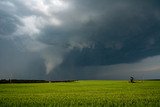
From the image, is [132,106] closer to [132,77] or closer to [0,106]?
[0,106]

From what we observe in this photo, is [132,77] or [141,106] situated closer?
[141,106]

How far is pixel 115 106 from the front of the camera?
19.4 metres

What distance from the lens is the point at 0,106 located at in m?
20.3

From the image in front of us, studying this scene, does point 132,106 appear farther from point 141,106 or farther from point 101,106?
point 101,106

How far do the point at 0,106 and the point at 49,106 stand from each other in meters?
3.90

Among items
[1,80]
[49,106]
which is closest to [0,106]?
[49,106]

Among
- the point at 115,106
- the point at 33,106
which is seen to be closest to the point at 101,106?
the point at 115,106

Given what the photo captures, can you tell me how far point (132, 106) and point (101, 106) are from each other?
7.29 feet

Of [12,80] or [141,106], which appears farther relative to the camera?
[12,80]

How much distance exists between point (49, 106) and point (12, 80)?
128167mm

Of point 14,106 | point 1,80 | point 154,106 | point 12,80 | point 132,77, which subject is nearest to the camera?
point 154,106

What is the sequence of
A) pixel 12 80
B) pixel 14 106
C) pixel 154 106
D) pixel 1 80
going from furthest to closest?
pixel 12 80
pixel 1 80
pixel 14 106
pixel 154 106

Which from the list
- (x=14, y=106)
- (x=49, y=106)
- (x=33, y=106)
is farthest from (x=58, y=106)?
(x=14, y=106)

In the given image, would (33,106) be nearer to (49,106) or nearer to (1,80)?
(49,106)
